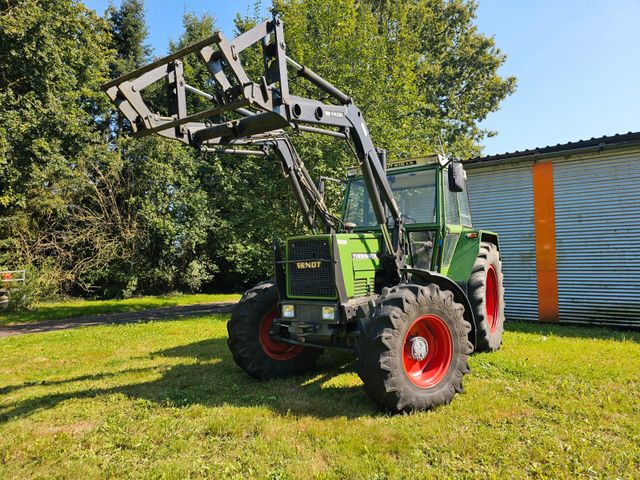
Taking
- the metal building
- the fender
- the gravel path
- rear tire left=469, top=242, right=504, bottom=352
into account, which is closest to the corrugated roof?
the metal building

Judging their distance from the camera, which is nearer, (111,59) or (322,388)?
(322,388)

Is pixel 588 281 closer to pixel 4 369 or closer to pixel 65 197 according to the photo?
pixel 4 369

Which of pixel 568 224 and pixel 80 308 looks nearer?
pixel 568 224

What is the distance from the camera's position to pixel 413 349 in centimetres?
450

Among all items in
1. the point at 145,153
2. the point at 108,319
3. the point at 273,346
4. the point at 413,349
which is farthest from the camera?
the point at 145,153

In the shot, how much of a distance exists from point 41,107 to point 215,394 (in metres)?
12.3

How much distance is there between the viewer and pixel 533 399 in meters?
4.38

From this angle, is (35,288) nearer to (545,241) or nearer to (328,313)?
(328,313)

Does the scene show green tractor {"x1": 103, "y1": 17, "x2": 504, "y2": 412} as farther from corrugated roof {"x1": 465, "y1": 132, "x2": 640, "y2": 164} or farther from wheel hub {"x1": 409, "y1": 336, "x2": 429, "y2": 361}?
corrugated roof {"x1": 465, "y1": 132, "x2": 640, "y2": 164}

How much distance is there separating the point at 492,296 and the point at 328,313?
3937 millimetres

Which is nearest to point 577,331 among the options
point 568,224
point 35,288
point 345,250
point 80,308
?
point 568,224

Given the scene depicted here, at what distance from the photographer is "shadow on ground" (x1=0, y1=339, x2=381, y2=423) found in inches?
170

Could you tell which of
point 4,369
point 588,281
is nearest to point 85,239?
point 4,369

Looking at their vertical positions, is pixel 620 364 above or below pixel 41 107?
below
